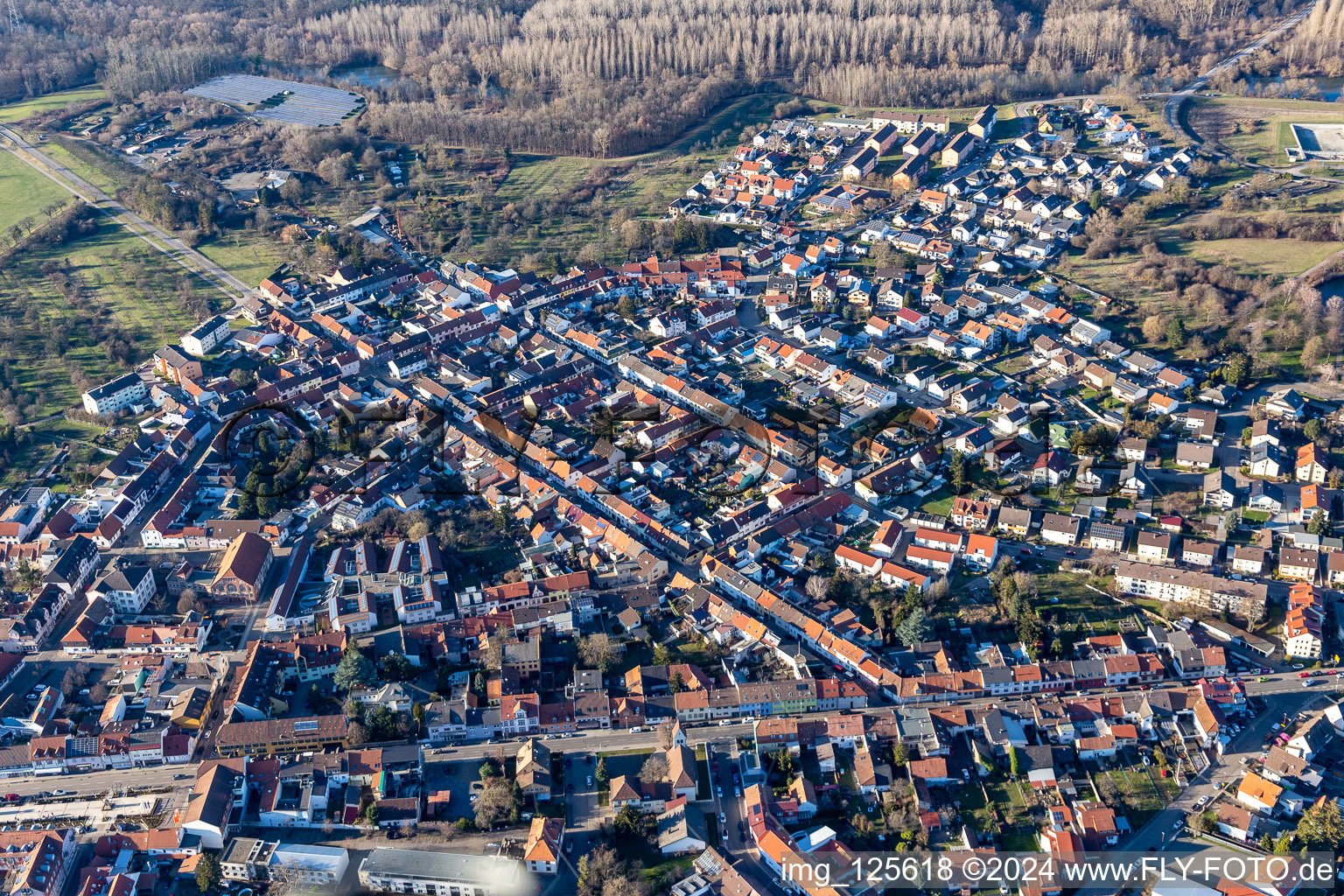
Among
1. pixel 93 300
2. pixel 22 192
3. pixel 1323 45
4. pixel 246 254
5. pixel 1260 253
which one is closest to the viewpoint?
pixel 1260 253

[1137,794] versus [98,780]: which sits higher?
[1137,794]

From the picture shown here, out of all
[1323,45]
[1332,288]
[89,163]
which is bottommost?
[1332,288]

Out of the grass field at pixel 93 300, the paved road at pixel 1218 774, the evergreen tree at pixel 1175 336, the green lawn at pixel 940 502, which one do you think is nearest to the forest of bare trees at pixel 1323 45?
the evergreen tree at pixel 1175 336

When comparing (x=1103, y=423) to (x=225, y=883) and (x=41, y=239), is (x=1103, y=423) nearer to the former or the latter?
(x=225, y=883)

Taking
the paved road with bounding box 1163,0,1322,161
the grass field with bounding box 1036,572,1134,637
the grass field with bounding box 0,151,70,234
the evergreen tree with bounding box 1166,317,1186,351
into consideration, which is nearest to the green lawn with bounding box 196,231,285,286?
the grass field with bounding box 0,151,70,234

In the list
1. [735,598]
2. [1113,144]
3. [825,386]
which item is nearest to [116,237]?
[825,386]

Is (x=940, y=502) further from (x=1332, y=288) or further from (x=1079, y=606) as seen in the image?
(x=1332, y=288)

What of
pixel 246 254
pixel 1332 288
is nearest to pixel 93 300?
pixel 246 254
